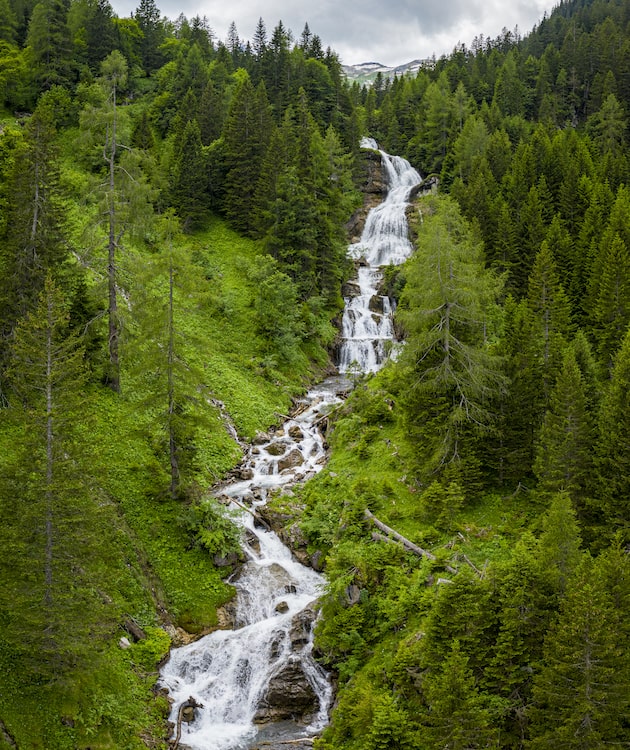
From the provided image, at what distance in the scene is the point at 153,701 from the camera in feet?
53.7

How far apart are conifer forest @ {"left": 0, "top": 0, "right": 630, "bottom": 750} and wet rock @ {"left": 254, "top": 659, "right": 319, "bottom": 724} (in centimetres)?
81

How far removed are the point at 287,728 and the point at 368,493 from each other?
863 centimetres

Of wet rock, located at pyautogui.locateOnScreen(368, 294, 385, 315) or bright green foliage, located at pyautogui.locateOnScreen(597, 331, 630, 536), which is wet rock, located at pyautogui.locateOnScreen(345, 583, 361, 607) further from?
wet rock, located at pyautogui.locateOnScreen(368, 294, 385, 315)

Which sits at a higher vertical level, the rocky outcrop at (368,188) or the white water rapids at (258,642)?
the rocky outcrop at (368,188)

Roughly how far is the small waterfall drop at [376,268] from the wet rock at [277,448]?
9.25m

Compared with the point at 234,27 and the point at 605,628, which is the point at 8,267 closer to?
the point at 605,628

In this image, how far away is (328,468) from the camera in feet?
89.8

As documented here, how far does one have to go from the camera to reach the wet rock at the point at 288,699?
16.7 metres

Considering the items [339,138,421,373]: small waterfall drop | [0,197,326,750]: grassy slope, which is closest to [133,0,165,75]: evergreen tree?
[339,138,421,373]: small waterfall drop

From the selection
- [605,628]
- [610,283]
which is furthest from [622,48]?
[605,628]

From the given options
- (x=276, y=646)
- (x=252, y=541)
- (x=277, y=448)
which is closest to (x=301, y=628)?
(x=276, y=646)

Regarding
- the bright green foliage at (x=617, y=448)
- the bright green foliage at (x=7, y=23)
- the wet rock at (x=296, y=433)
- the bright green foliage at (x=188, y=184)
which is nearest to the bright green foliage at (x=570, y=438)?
the bright green foliage at (x=617, y=448)

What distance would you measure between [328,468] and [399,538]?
8008 mm

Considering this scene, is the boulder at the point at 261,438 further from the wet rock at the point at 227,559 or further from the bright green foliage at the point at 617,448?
the bright green foliage at the point at 617,448
